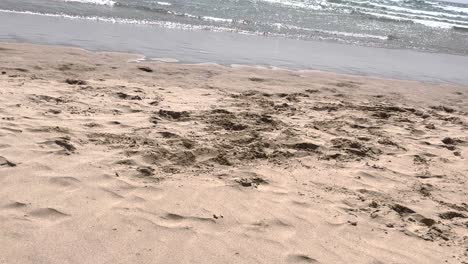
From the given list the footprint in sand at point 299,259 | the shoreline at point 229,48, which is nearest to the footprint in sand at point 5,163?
the footprint in sand at point 299,259

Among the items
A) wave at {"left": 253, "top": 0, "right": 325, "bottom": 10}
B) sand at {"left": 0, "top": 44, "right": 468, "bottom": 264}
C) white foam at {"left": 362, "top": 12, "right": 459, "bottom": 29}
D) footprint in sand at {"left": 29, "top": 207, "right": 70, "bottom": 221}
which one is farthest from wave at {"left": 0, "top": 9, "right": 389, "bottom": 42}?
footprint in sand at {"left": 29, "top": 207, "right": 70, "bottom": 221}

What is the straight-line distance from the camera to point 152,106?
5.33 m

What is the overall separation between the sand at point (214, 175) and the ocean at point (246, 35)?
111 inches

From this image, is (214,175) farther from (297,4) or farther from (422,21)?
(422,21)

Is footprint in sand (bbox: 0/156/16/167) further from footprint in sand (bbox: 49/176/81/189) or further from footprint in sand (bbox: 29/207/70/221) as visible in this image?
footprint in sand (bbox: 29/207/70/221)

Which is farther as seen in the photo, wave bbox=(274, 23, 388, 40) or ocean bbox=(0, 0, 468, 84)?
wave bbox=(274, 23, 388, 40)

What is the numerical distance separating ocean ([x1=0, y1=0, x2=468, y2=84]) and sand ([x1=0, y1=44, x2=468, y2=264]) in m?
2.83

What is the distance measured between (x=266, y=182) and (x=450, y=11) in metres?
26.5

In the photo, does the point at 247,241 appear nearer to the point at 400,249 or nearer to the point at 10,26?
the point at 400,249

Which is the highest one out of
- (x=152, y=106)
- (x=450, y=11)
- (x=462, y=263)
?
(x=450, y=11)

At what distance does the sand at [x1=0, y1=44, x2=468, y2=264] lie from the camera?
2891 mm

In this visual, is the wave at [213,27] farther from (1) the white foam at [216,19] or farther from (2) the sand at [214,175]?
(2) the sand at [214,175]

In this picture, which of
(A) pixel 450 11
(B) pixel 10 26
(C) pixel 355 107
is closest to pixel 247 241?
(C) pixel 355 107

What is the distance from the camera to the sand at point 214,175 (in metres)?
2.89
